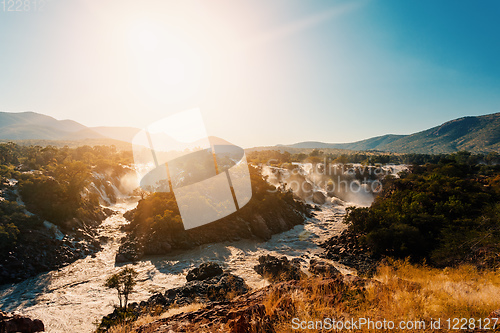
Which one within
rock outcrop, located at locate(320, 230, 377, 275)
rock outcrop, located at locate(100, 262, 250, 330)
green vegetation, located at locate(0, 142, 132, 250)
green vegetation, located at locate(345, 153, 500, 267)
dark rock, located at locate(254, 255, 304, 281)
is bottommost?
rock outcrop, located at locate(320, 230, 377, 275)

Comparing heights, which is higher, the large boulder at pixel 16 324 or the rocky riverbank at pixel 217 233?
the large boulder at pixel 16 324

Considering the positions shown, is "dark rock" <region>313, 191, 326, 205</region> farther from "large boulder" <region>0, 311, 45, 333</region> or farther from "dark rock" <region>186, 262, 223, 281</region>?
"large boulder" <region>0, 311, 45, 333</region>

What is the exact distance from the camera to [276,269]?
20.5 meters

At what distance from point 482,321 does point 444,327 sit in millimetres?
1064

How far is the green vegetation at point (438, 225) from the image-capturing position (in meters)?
16.8

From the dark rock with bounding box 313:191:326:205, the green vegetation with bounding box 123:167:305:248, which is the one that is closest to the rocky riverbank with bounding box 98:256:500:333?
the green vegetation with bounding box 123:167:305:248

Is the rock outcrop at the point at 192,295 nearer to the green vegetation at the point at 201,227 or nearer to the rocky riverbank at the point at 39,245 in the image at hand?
the green vegetation at the point at 201,227

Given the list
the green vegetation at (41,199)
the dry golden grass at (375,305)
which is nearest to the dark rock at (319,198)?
the green vegetation at (41,199)

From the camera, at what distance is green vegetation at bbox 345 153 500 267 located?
55.0ft

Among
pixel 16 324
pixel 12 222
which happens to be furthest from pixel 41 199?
pixel 16 324

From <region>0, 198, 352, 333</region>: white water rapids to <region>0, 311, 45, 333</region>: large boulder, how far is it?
3190 mm

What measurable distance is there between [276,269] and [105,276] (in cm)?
1705

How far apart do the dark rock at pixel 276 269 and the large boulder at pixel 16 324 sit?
49.0 feet

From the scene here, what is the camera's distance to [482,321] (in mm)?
4730
